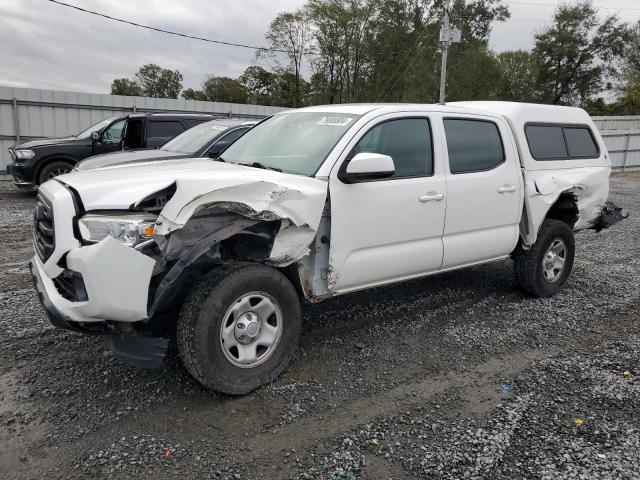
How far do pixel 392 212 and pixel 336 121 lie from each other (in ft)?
2.83

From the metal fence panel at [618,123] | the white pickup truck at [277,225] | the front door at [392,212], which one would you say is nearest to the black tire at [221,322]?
the white pickup truck at [277,225]

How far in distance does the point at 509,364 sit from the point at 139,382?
108 inches

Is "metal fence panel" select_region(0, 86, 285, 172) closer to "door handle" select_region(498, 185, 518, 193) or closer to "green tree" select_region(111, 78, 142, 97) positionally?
"door handle" select_region(498, 185, 518, 193)

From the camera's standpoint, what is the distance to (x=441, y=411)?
325 cm

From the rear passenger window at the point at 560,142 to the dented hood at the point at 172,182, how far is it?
280 centimetres

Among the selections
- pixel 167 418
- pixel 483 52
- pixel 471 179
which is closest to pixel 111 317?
pixel 167 418

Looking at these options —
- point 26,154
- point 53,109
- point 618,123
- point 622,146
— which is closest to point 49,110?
point 53,109

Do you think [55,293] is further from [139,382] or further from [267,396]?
[267,396]

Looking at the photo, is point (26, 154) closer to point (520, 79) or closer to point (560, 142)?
point (560, 142)

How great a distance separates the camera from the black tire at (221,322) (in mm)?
3072

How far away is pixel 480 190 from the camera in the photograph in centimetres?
454

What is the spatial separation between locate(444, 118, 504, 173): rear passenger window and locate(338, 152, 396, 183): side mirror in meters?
1.03

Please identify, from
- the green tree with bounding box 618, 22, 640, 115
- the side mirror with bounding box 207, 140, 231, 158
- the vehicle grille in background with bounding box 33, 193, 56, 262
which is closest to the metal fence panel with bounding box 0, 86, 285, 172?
the side mirror with bounding box 207, 140, 231, 158

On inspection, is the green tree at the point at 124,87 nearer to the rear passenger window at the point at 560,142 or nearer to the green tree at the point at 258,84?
the green tree at the point at 258,84
